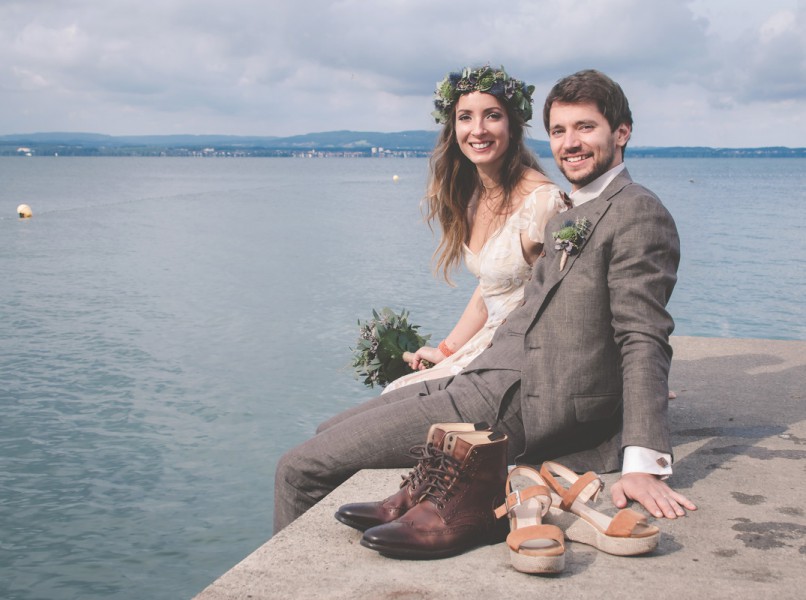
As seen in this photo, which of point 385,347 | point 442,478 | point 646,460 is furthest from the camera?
point 385,347

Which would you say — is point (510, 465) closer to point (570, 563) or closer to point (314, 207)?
point (570, 563)

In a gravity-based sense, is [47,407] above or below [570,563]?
below

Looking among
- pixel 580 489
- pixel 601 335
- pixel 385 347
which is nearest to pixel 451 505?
pixel 580 489

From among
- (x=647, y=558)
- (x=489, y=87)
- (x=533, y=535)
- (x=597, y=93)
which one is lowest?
(x=647, y=558)

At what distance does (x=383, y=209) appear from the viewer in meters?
40.4

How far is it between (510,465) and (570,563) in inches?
28.8

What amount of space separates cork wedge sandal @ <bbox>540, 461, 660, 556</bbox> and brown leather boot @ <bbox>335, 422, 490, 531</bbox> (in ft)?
1.20

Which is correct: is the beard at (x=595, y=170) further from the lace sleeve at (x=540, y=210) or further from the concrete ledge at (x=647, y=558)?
the concrete ledge at (x=647, y=558)

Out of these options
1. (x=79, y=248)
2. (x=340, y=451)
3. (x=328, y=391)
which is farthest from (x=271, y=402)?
(x=79, y=248)

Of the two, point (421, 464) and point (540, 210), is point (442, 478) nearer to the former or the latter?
point (421, 464)

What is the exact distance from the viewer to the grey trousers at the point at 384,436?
133 inches

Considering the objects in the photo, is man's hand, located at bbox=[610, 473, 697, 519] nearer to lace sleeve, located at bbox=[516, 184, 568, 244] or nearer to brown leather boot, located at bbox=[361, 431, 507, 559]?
brown leather boot, located at bbox=[361, 431, 507, 559]

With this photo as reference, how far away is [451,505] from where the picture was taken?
9.05 ft

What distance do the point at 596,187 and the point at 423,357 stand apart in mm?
1767
